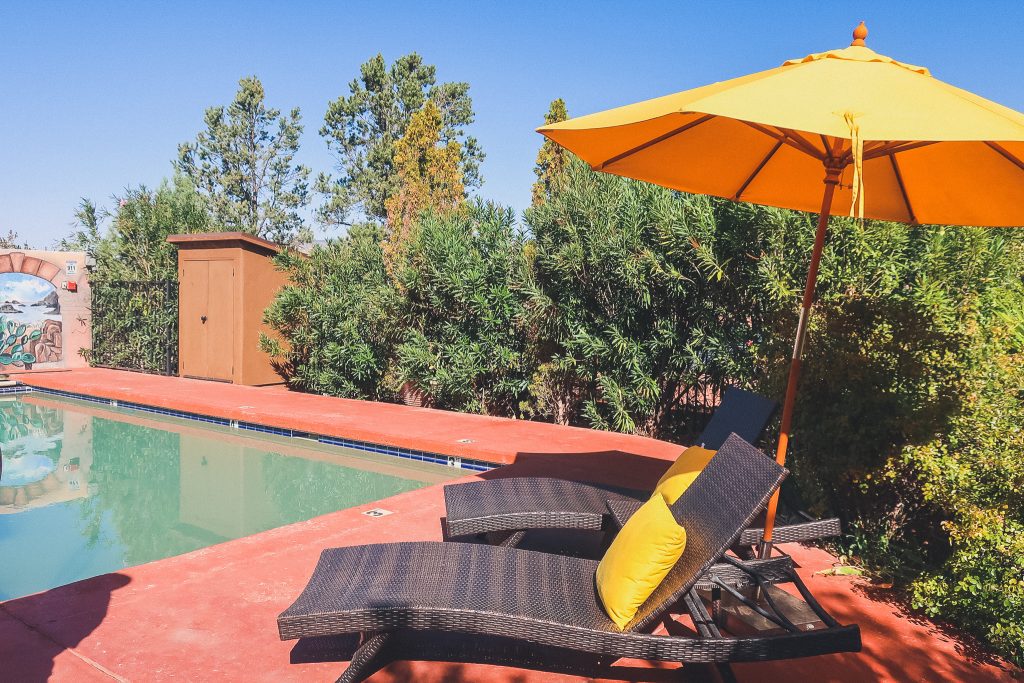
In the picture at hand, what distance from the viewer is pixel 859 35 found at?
2.98 metres

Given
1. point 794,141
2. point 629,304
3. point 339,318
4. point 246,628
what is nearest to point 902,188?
point 794,141

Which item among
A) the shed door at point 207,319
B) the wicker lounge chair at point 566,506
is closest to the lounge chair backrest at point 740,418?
the wicker lounge chair at point 566,506

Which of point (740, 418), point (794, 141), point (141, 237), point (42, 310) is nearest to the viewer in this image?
point (794, 141)

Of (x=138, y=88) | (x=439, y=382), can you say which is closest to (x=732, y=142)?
(x=439, y=382)

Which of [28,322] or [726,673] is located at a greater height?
[28,322]

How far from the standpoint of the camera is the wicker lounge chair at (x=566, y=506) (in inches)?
136

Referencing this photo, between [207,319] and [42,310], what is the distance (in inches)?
184

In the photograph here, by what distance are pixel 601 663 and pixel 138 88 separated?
92.2ft

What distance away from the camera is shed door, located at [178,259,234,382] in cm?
1238

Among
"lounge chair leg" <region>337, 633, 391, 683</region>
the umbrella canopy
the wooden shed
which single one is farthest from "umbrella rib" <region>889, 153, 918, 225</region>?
the wooden shed

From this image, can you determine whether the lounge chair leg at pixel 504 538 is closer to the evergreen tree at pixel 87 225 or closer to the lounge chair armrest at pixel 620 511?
the lounge chair armrest at pixel 620 511

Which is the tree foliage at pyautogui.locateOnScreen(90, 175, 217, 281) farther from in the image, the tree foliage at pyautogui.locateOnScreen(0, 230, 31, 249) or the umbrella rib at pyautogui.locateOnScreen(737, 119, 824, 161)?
A: the umbrella rib at pyautogui.locateOnScreen(737, 119, 824, 161)

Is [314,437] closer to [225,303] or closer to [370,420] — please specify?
[370,420]

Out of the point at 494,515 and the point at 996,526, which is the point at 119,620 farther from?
the point at 996,526
